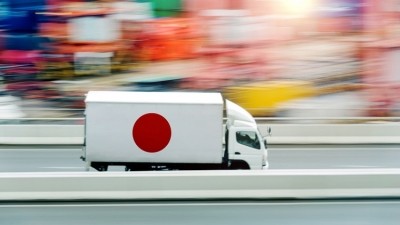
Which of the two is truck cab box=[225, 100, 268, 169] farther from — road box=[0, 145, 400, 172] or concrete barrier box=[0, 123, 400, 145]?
concrete barrier box=[0, 123, 400, 145]

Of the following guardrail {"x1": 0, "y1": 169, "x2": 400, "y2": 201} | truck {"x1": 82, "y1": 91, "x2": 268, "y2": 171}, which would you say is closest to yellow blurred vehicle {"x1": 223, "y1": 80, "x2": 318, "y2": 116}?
truck {"x1": 82, "y1": 91, "x2": 268, "y2": 171}

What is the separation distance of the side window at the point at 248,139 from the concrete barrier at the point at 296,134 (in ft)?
18.4

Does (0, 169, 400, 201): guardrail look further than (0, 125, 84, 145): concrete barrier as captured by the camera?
No

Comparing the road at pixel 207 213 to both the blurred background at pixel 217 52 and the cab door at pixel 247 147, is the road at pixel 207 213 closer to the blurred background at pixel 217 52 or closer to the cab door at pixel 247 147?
the cab door at pixel 247 147

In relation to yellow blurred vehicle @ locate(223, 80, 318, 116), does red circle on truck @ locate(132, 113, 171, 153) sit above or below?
above

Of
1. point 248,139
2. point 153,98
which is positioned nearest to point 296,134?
point 248,139

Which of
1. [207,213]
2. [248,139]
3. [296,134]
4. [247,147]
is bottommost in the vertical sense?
[296,134]

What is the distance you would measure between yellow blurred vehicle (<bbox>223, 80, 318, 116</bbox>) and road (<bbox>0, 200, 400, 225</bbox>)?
11.3m

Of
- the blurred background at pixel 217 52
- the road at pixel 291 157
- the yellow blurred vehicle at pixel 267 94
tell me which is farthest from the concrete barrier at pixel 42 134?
the yellow blurred vehicle at pixel 267 94

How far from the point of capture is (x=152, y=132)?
12.3 meters

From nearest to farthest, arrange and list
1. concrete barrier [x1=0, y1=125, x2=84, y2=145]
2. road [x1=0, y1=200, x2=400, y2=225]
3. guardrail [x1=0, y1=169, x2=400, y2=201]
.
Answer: road [x1=0, y1=200, x2=400, y2=225]
guardrail [x1=0, y1=169, x2=400, y2=201]
concrete barrier [x1=0, y1=125, x2=84, y2=145]

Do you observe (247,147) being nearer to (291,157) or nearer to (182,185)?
(182,185)

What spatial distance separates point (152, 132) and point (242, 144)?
1.49 m

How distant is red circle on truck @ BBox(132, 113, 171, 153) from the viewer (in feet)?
40.2
